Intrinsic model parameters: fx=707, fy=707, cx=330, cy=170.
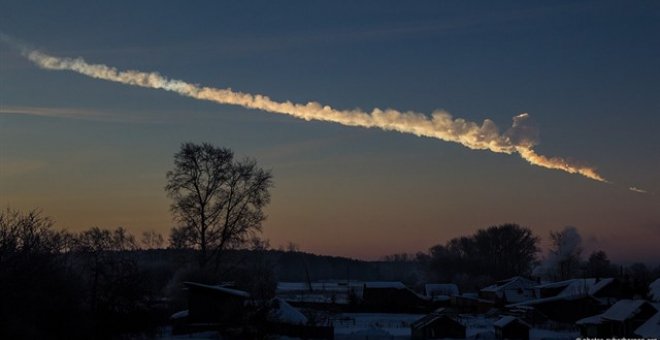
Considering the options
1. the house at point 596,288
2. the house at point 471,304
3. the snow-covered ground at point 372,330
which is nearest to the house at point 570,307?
the house at point 596,288

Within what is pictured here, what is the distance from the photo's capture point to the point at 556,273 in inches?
5295

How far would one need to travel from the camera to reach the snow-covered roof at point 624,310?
4950cm

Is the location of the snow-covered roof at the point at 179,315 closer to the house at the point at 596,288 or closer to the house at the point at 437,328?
the house at the point at 437,328

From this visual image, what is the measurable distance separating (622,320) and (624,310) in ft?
5.17

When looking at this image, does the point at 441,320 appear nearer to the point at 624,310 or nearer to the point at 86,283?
the point at 624,310

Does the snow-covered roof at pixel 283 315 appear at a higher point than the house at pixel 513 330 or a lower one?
higher

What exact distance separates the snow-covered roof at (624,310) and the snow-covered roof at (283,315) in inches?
878

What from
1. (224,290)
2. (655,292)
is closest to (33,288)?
(224,290)

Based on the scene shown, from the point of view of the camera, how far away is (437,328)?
54.4 metres

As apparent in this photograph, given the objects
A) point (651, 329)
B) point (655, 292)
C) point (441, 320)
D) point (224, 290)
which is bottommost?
point (441, 320)

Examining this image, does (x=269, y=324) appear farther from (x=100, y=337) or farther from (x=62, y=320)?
(x=62, y=320)

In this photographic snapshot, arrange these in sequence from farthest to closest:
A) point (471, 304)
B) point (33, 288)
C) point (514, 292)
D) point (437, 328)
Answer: point (471, 304) → point (514, 292) → point (437, 328) → point (33, 288)

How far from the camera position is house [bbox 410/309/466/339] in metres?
53.5

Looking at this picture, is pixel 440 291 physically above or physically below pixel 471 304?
above
